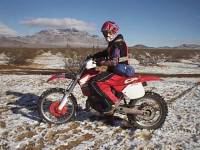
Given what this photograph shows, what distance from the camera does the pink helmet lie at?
304 inches

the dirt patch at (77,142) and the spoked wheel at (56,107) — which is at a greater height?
the spoked wheel at (56,107)

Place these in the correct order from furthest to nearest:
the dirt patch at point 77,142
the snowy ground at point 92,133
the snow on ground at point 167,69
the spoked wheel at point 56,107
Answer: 1. the snow on ground at point 167,69
2. the spoked wheel at point 56,107
3. the snowy ground at point 92,133
4. the dirt patch at point 77,142

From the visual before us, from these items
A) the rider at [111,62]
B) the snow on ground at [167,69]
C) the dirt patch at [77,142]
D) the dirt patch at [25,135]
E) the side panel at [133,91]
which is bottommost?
the snow on ground at [167,69]

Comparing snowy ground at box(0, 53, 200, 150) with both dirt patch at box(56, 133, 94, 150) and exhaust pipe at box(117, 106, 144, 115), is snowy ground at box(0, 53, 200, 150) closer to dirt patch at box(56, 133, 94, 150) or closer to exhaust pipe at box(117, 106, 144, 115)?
dirt patch at box(56, 133, 94, 150)

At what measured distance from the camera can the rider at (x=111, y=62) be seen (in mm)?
7531

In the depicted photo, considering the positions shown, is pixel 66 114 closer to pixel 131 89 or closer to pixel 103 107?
pixel 103 107

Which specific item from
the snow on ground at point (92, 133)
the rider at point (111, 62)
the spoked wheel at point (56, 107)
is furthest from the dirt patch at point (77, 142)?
the spoked wheel at point (56, 107)

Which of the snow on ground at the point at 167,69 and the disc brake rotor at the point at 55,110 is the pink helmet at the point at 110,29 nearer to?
the disc brake rotor at the point at 55,110

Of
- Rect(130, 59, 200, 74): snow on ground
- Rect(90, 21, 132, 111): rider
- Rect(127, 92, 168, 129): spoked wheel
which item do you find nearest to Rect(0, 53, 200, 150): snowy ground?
Rect(127, 92, 168, 129): spoked wheel

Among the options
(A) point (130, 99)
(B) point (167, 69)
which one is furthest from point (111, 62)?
(B) point (167, 69)

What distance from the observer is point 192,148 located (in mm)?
6582

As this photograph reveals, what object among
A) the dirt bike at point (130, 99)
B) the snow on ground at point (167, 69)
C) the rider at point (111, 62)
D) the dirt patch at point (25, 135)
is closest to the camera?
the dirt patch at point (25, 135)

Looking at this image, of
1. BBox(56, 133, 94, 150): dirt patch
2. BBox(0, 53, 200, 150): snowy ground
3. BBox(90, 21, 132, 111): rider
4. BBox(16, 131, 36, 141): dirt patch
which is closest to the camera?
BBox(56, 133, 94, 150): dirt patch

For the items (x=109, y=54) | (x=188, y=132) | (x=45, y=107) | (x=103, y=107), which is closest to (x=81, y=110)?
(x=45, y=107)
